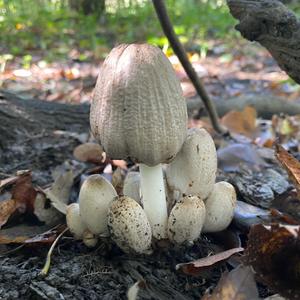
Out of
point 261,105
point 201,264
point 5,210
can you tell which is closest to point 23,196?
point 5,210

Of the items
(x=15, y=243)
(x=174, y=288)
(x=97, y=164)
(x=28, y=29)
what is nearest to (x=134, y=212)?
(x=174, y=288)

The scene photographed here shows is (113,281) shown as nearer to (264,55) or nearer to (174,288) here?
(174,288)

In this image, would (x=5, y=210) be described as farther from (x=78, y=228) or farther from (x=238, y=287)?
(x=238, y=287)

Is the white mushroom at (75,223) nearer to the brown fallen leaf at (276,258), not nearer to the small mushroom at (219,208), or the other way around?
the small mushroom at (219,208)

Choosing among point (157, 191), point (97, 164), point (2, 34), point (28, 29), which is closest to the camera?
point (157, 191)

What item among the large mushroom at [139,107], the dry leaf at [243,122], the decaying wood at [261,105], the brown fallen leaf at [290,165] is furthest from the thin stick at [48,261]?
the decaying wood at [261,105]

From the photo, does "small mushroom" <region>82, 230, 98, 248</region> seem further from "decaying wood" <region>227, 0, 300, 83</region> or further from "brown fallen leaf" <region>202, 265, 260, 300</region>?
"decaying wood" <region>227, 0, 300, 83</region>

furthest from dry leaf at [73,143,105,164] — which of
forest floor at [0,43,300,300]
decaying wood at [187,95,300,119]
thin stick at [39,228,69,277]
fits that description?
decaying wood at [187,95,300,119]
